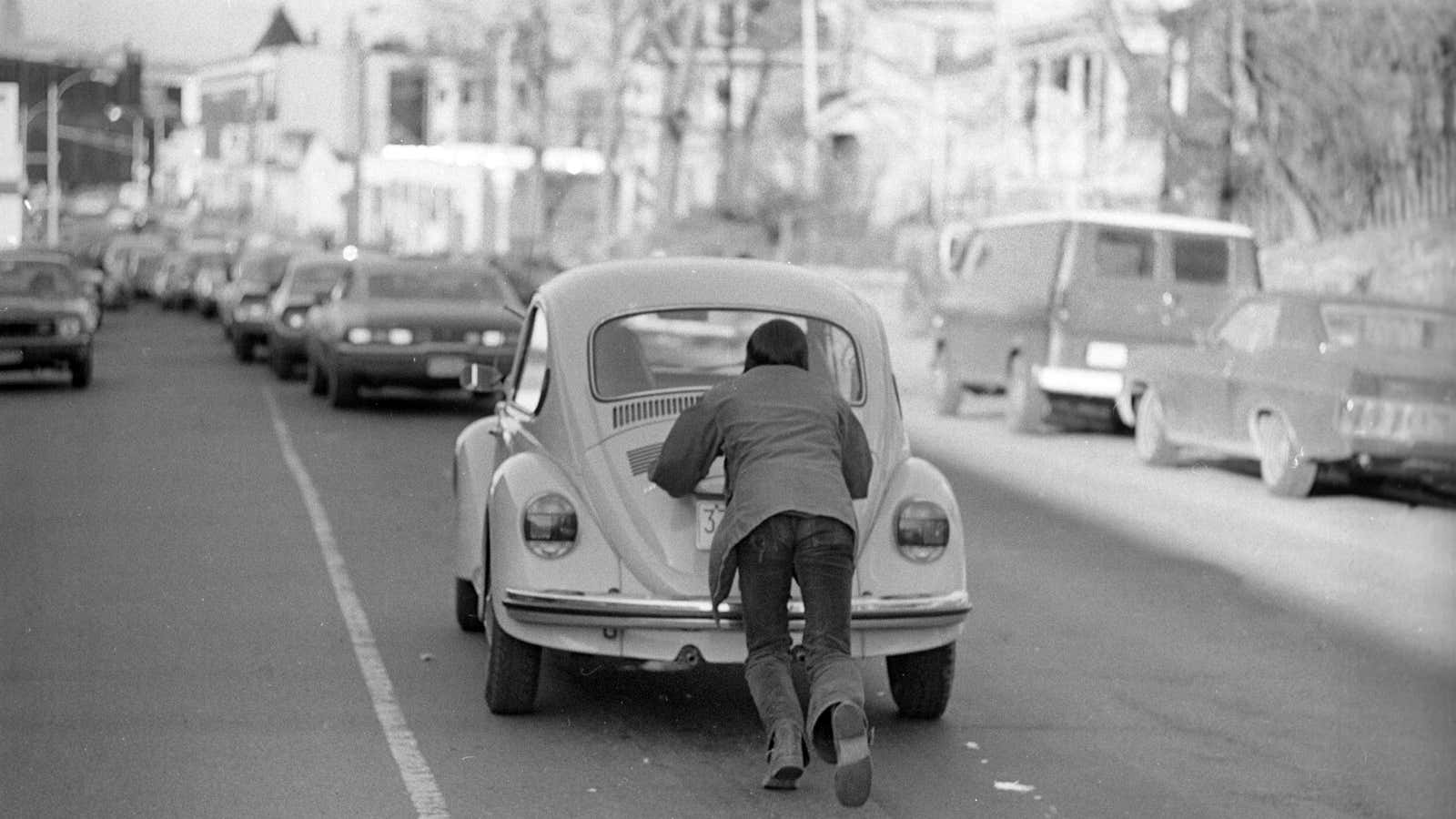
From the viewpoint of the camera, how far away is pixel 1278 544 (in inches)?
566

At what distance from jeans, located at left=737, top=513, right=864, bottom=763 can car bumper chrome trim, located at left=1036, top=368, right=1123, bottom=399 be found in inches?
547

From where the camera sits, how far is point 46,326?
2608 centimetres

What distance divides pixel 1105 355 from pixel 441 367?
20.1 feet

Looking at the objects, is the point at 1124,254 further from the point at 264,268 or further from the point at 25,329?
the point at 264,268

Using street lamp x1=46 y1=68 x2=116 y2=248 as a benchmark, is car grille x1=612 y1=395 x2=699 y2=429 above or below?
below

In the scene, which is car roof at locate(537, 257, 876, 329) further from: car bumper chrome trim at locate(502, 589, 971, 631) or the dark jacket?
car bumper chrome trim at locate(502, 589, 971, 631)

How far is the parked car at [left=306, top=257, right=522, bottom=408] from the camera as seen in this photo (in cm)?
2256

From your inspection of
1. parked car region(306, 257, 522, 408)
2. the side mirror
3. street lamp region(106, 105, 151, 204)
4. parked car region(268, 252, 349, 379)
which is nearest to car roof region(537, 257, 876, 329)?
the side mirror

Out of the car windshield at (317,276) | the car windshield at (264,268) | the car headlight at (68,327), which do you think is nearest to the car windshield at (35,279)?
the car headlight at (68,327)

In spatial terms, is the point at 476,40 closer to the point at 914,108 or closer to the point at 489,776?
the point at 914,108

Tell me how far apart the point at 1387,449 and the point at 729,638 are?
892 cm

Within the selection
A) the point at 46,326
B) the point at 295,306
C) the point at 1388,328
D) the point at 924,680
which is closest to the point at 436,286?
the point at 295,306

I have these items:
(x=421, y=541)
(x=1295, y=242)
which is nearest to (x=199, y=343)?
(x=1295, y=242)

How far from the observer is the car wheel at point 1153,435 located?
1884 centimetres
